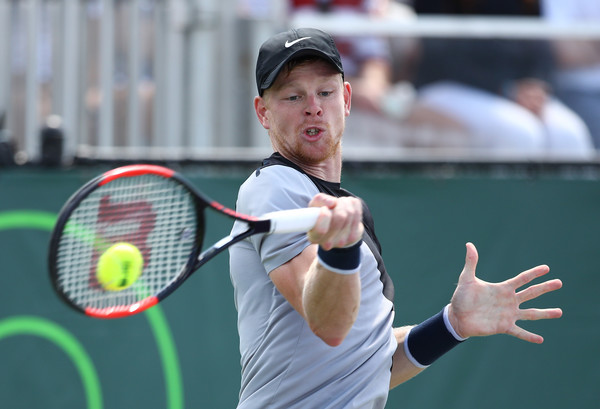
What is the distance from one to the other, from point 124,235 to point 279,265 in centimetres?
52

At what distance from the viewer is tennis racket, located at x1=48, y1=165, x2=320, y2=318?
2.17 metres

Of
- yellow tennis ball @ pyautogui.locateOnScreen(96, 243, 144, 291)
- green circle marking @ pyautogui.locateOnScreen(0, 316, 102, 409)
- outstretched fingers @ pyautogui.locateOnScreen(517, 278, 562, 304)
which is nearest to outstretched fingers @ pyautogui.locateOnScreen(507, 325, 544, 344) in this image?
outstretched fingers @ pyautogui.locateOnScreen(517, 278, 562, 304)

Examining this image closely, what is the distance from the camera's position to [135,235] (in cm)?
252

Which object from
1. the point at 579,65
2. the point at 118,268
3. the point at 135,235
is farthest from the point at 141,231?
the point at 579,65

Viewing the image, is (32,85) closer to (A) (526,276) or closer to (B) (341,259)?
(A) (526,276)

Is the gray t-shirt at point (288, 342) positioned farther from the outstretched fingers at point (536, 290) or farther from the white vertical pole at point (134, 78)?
the white vertical pole at point (134, 78)

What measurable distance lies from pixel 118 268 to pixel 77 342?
7.74 ft

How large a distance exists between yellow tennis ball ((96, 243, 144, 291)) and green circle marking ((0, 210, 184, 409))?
2.19 meters

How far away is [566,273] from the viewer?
186 inches

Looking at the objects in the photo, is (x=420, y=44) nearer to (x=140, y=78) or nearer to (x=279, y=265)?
(x=140, y=78)

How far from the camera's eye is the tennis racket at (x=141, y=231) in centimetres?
217

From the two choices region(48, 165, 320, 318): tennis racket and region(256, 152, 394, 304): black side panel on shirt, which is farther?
region(256, 152, 394, 304): black side panel on shirt

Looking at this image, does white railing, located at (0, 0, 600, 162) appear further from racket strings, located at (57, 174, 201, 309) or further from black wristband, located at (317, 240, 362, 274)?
black wristband, located at (317, 240, 362, 274)

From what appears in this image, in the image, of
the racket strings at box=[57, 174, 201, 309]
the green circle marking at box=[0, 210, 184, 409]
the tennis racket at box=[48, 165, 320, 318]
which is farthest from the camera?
the green circle marking at box=[0, 210, 184, 409]
